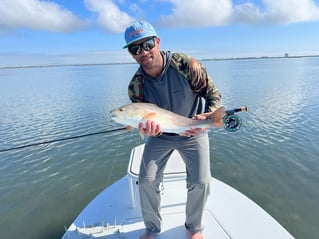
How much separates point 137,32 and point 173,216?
2849 mm

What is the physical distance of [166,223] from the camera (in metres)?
3.67

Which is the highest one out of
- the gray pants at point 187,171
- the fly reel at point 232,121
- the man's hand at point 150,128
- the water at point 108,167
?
A: the man's hand at point 150,128

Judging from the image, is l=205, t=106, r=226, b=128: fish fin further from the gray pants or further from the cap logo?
the cap logo

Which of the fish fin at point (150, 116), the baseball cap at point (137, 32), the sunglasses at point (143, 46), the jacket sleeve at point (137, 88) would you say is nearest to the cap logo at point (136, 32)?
the baseball cap at point (137, 32)

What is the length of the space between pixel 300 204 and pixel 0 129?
542 inches

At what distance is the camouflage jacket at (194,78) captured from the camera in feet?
9.80

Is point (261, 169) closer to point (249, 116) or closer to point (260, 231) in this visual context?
point (260, 231)

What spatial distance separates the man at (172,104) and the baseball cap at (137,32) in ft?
0.04

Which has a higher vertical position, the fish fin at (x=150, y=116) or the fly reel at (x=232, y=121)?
the fish fin at (x=150, y=116)

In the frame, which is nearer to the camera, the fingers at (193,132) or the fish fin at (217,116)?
the fish fin at (217,116)

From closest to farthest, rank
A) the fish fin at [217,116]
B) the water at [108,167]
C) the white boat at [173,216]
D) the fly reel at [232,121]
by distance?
the fish fin at [217,116], the fly reel at [232,121], the white boat at [173,216], the water at [108,167]

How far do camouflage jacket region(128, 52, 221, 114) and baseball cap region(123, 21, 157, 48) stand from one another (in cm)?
36

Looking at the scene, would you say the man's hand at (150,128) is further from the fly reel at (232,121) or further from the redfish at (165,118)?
the fly reel at (232,121)

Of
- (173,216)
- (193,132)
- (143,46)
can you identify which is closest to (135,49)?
(143,46)
